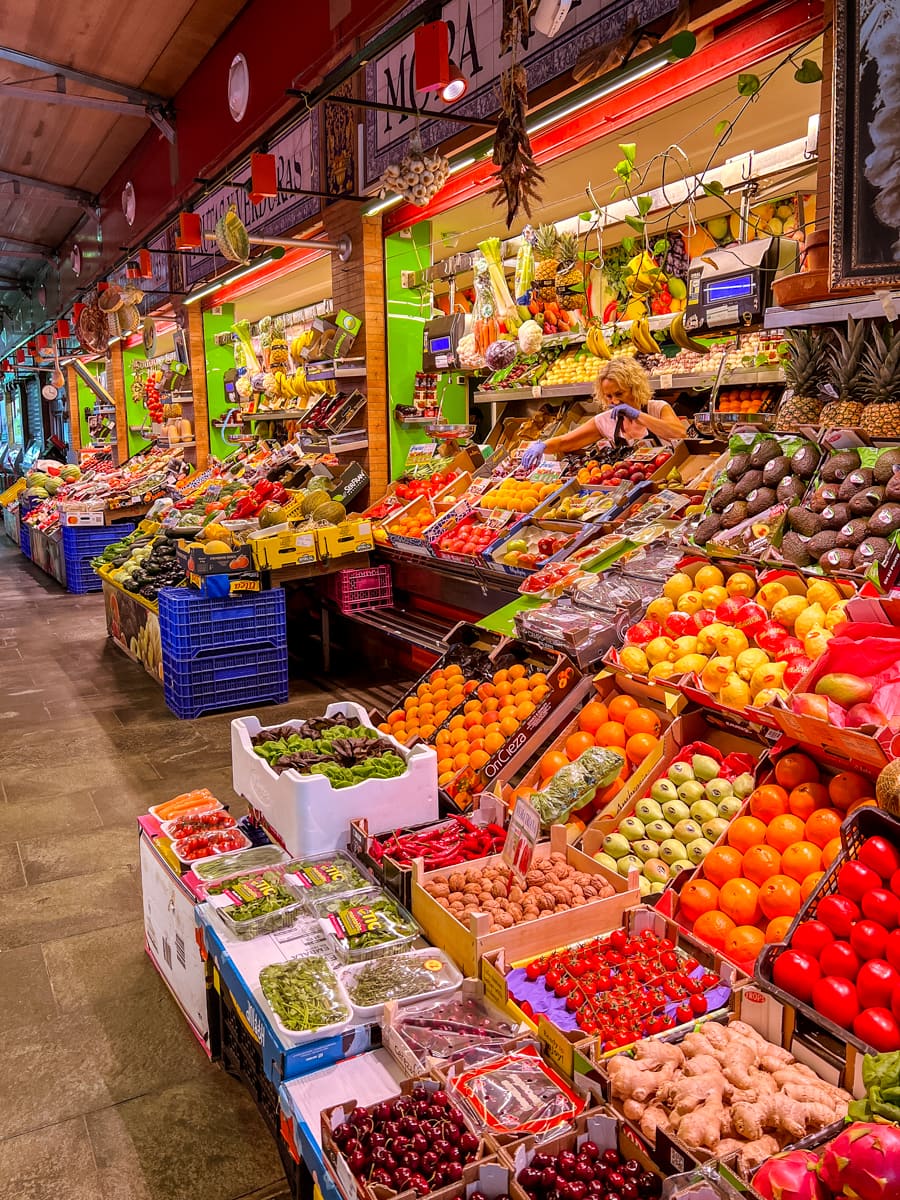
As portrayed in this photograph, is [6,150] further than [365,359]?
Yes

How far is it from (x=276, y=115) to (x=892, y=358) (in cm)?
731

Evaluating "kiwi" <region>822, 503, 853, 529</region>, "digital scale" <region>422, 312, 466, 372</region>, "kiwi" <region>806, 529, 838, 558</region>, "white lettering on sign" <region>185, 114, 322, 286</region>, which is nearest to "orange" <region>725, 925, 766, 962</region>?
"kiwi" <region>806, 529, 838, 558</region>

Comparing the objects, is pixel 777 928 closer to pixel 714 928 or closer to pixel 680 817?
pixel 714 928

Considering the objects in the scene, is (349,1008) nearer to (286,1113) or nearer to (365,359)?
(286,1113)

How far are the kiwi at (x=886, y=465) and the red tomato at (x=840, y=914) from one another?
5.70ft

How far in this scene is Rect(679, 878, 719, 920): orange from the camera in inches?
96.7

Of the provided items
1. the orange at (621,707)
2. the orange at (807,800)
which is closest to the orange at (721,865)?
→ the orange at (807,800)

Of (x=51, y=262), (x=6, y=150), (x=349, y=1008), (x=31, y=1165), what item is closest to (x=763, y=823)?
(x=349, y=1008)

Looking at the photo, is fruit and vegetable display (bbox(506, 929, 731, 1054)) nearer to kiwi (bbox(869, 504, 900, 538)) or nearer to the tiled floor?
the tiled floor

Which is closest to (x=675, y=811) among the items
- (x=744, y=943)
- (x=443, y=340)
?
(x=744, y=943)

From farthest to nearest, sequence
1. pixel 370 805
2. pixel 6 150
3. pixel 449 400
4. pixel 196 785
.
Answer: pixel 6 150 → pixel 449 400 → pixel 196 785 → pixel 370 805

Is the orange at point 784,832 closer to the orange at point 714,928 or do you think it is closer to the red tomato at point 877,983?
the orange at point 714,928

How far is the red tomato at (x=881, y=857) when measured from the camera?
193 centimetres

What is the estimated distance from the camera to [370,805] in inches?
121
